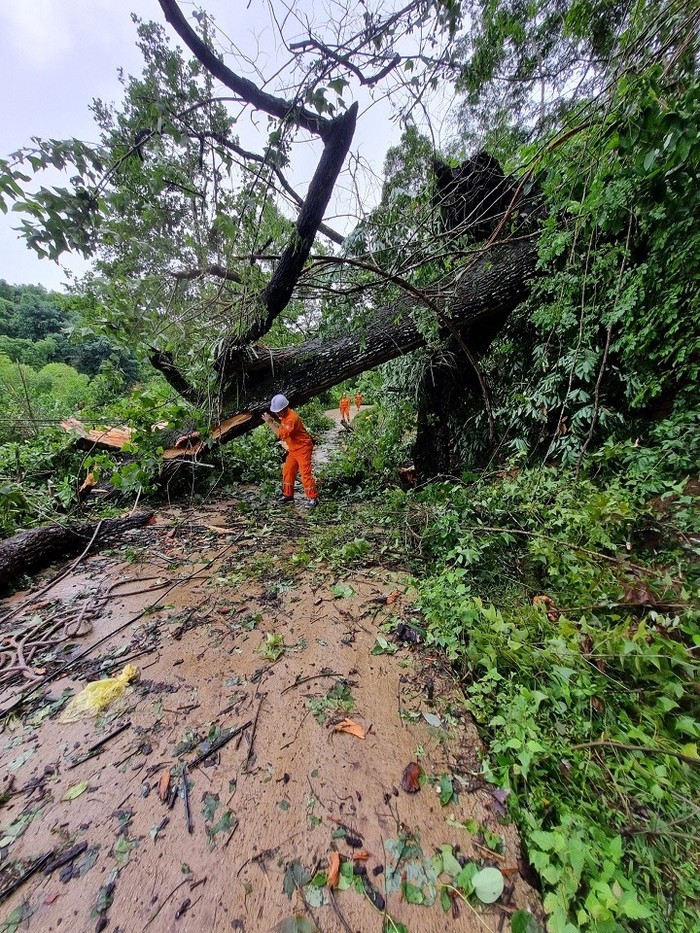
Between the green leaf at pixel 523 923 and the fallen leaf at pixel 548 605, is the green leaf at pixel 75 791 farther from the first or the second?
the fallen leaf at pixel 548 605

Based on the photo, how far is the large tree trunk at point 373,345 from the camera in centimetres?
423

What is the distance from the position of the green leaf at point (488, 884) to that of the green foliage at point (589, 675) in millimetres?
142

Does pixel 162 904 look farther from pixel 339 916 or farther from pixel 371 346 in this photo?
pixel 371 346

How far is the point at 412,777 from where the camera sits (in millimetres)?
1578

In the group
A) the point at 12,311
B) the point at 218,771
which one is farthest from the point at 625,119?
the point at 12,311

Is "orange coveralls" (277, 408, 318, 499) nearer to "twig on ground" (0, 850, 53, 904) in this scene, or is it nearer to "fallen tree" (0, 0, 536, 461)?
"fallen tree" (0, 0, 536, 461)

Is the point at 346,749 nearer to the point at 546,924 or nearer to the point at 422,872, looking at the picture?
the point at 422,872

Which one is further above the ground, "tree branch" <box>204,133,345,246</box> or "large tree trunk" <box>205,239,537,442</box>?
"tree branch" <box>204,133,345,246</box>

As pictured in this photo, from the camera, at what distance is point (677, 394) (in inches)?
120

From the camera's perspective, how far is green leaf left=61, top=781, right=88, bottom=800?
5.24 ft

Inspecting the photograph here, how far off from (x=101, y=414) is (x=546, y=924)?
7.88 metres

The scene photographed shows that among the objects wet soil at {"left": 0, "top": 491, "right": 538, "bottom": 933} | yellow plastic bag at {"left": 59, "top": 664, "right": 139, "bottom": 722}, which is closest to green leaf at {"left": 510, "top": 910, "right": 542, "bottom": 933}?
wet soil at {"left": 0, "top": 491, "right": 538, "bottom": 933}

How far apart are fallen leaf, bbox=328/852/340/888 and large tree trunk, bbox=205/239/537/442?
4.42m

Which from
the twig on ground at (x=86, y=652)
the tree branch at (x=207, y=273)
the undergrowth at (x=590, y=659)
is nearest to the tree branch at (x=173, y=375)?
the tree branch at (x=207, y=273)
